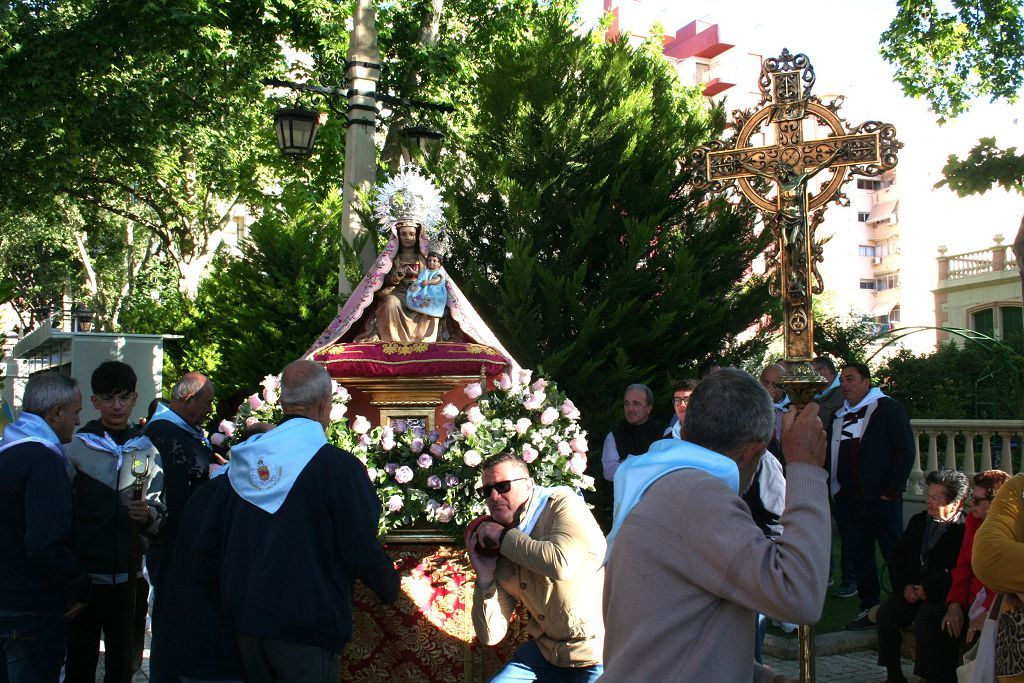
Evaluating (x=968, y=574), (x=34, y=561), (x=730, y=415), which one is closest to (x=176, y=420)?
(x=34, y=561)

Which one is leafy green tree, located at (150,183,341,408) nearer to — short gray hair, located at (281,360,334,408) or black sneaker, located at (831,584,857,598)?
black sneaker, located at (831,584,857,598)

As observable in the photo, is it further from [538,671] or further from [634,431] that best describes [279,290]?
[538,671]

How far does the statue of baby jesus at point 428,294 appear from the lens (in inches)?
315

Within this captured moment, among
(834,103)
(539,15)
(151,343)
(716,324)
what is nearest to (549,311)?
(716,324)

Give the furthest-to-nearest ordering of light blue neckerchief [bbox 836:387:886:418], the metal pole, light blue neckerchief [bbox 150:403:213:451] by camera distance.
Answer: the metal pole < light blue neckerchief [bbox 836:387:886:418] < light blue neckerchief [bbox 150:403:213:451]

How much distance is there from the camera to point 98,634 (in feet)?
17.0

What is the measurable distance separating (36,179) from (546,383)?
13.7 m

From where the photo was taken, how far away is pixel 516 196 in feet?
32.4

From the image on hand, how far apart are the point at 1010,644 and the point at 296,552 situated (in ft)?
8.70

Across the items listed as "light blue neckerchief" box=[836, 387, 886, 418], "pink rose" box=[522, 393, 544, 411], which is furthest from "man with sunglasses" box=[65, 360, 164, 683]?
"light blue neckerchief" box=[836, 387, 886, 418]

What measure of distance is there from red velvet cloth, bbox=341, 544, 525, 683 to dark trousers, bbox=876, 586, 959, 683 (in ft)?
7.27

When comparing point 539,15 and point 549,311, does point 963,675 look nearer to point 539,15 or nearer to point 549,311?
point 549,311

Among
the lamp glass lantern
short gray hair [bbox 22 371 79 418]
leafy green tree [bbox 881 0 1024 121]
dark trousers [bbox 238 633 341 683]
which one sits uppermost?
leafy green tree [bbox 881 0 1024 121]

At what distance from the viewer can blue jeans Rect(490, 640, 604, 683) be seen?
14.5ft
